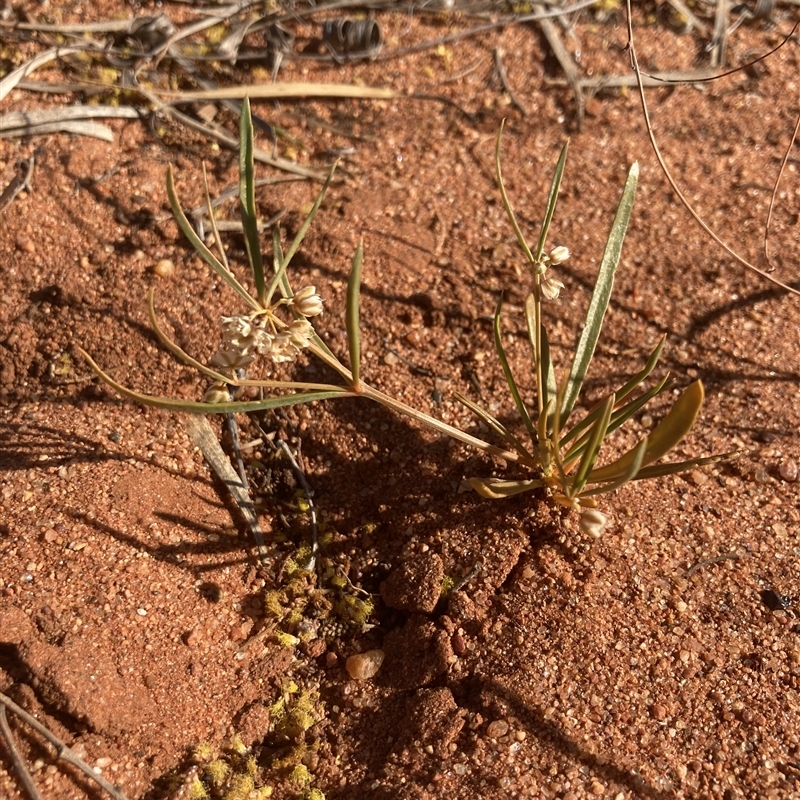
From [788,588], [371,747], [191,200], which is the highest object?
[191,200]

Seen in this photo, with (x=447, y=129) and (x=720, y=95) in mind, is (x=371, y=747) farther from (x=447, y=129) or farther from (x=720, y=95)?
(x=720, y=95)

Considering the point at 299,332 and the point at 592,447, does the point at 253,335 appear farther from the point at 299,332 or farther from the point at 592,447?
the point at 592,447

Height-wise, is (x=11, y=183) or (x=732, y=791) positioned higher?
(x=11, y=183)

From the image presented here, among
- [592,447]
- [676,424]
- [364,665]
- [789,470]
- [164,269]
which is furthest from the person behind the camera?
[164,269]

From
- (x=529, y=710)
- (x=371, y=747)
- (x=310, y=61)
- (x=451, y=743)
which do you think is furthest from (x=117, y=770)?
(x=310, y=61)

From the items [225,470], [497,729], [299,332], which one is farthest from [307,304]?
[497,729]

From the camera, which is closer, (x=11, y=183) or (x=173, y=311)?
(x=173, y=311)

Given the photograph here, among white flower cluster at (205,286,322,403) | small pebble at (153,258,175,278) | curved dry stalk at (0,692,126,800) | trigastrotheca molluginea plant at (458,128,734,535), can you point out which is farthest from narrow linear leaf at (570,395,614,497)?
small pebble at (153,258,175,278)
